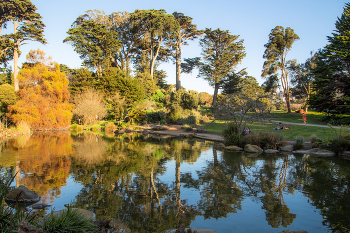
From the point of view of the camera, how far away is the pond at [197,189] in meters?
4.66

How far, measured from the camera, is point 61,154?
11219 mm

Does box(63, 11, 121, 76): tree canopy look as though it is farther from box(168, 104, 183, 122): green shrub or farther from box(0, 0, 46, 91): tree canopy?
box(168, 104, 183, 122): green shrub

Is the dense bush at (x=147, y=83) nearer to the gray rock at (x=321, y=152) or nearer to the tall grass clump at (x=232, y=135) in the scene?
the tall grass clump at (x=232, y=135)

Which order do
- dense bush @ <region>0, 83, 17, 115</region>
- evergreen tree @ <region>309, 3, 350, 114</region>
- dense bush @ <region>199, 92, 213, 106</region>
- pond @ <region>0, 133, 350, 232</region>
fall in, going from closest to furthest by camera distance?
pond @ <region>0, 133, 350, 232</region>, evergreen tree @ <region>309, 3, 350, 114</region>, dense bush @ <region>0, 83, 17, 115</region>, dense bush @ <region>199, 92, 213, 106</region>

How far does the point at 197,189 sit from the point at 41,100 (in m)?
20.1

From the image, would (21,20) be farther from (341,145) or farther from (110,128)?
(341,145)

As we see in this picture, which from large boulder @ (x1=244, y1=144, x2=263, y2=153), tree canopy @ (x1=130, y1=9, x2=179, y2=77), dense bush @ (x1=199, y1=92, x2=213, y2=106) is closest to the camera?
large boulder @ (x1=244, y1=144, x2=263, y2=153)

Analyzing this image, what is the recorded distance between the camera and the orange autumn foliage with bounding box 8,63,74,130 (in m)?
21.0

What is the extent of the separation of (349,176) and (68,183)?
9167 millimetres

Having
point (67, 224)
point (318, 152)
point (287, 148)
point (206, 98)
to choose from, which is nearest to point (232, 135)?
point (287, 148)

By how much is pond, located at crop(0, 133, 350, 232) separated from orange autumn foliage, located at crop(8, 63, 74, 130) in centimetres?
1178

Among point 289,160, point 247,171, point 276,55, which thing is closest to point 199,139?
point 289,160

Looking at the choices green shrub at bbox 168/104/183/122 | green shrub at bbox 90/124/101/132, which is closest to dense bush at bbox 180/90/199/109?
green shrub at bbox 168/104/183/122

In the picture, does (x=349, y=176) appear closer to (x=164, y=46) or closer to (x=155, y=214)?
(x=155, y=214)
